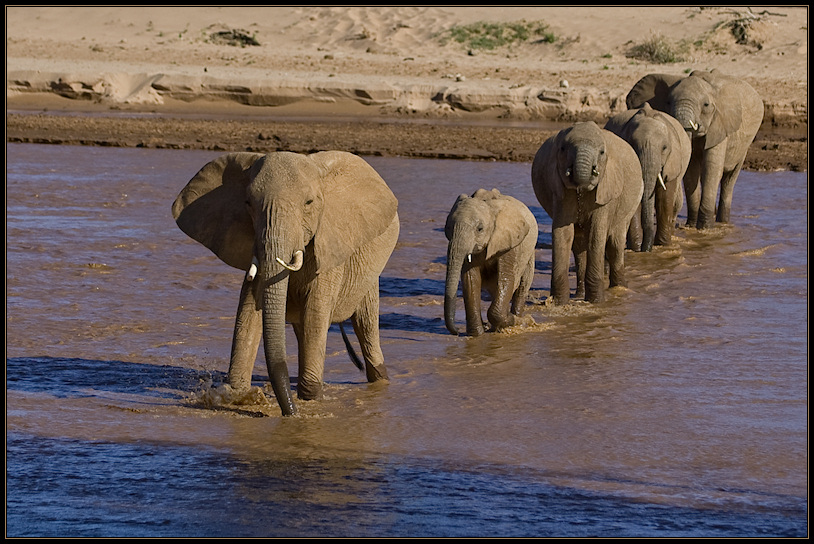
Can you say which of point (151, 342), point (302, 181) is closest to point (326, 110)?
point (151, 342)

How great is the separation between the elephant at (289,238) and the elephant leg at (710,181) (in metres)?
9.02

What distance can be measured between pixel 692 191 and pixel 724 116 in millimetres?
1098

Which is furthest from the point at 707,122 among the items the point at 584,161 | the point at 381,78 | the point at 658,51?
the point at 658,51

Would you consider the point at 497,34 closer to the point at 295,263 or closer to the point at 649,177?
the point at 649,177

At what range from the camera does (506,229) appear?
989 centimetres

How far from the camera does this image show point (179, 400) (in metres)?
7.97

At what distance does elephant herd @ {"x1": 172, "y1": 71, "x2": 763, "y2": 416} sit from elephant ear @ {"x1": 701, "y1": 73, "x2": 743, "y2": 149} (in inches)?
0.7

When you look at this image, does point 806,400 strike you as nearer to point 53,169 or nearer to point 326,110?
point 53,169

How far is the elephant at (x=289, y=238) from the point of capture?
6883 millimetres

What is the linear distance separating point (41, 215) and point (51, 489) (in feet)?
31.9

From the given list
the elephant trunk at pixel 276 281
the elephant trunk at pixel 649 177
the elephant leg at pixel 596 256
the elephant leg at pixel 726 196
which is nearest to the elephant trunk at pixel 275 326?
the elephant trunk at pixel 276 281

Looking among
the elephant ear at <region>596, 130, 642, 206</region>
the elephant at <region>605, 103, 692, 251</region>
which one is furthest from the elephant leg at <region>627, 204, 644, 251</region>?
the elephant ear at <region>596, 130, 642, 206</region>

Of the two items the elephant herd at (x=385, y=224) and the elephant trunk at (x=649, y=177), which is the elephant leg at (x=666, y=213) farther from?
the elephant trunk at (x=649, y=177)

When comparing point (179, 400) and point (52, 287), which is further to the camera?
point (52, 287)
